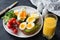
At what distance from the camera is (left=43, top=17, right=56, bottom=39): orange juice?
1025mm

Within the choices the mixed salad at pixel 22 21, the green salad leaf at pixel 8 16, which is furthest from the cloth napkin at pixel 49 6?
the green salad leaf at pixel 8 16

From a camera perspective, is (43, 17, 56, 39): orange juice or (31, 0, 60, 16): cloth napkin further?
(31, 0, 60, 16): cloth napkin

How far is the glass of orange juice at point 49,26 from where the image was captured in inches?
40.4

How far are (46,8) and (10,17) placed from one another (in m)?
0.28

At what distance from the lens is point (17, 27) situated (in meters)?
1.11

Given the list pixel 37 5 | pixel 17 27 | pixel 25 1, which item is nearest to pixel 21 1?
pixel 25 1

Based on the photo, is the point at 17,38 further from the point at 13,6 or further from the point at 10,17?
the point at 13,6

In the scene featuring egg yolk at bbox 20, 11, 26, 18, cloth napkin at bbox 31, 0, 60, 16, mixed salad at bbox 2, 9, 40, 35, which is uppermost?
cloth napkin at bbox 31, 0, 60, 16

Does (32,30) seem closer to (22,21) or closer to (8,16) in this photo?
(22,21)

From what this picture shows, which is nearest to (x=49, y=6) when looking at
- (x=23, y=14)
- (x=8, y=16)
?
(x=23, y=14)

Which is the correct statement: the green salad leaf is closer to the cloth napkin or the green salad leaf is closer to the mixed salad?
the mixed salad

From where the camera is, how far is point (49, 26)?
3.37ft

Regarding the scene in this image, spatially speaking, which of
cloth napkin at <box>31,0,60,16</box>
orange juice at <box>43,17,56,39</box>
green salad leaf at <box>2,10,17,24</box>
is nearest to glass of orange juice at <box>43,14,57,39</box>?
orange juice at <box>43,17,56,39</box>

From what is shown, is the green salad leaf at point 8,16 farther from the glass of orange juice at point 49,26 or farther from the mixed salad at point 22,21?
the glass of orange juice at point 49,26
